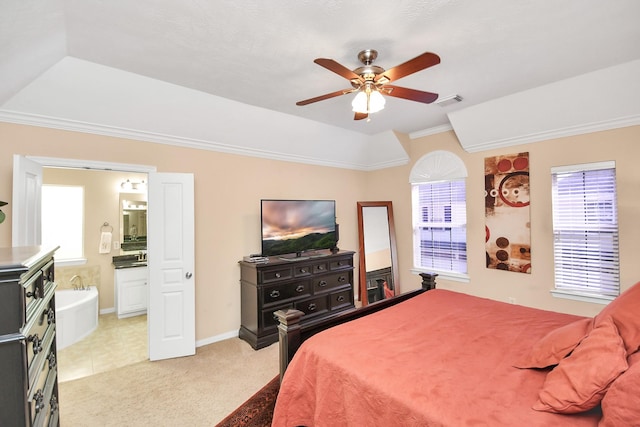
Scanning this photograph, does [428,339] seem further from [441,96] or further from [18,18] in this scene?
[18,18]

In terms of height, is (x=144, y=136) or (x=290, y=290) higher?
(x=144, y=136)

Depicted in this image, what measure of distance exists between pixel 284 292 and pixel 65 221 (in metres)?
3.65

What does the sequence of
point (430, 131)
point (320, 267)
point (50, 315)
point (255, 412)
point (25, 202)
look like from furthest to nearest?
point (430, 131) < point (320, 267) < point (25, 202) < point (255, 412) < point (50, 315)

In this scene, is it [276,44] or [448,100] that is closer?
[276,44]

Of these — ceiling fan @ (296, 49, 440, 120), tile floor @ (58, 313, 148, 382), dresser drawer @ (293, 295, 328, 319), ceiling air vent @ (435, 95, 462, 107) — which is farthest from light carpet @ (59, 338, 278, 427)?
ceiling air vent @ (435, 95, 462, 107)

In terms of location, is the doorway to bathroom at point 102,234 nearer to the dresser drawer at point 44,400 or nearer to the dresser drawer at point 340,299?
the dresser drawer at point 44,400

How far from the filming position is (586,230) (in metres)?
3.30

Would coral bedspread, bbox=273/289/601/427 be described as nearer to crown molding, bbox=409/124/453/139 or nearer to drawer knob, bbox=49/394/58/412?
drawer knob, bbox=49/394/58/412

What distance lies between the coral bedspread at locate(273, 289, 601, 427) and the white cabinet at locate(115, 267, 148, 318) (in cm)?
384

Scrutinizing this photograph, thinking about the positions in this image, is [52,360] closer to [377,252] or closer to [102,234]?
[102,234]

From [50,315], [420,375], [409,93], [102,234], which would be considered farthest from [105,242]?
[420,375]

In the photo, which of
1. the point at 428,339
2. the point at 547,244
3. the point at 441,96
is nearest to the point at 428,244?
the point at 547,244

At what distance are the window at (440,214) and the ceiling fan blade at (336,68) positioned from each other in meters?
2.82

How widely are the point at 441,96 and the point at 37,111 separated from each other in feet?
12.9
